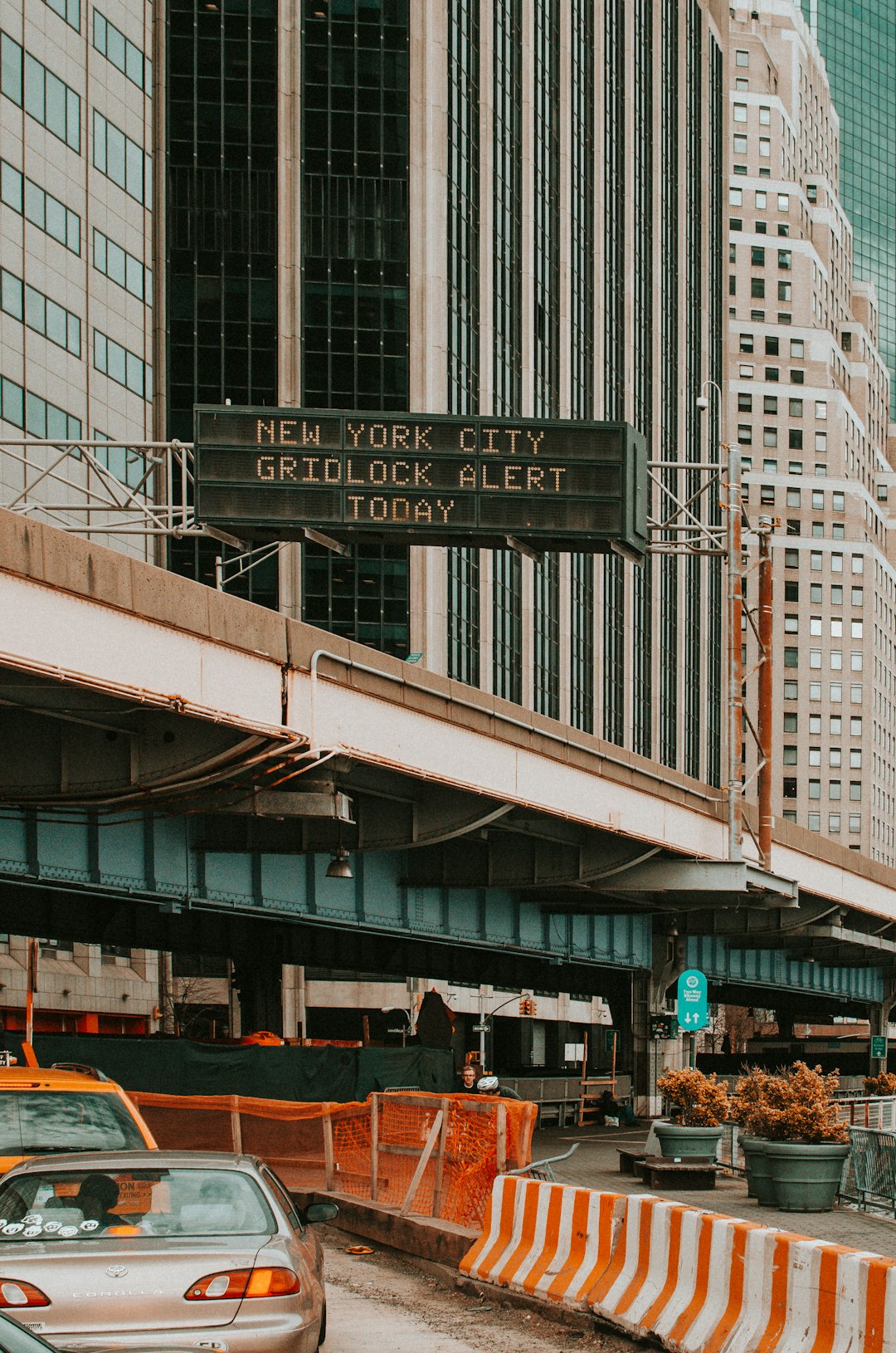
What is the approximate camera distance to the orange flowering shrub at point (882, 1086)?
4084cm

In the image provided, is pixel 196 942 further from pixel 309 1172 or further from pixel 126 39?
pixel 126 39

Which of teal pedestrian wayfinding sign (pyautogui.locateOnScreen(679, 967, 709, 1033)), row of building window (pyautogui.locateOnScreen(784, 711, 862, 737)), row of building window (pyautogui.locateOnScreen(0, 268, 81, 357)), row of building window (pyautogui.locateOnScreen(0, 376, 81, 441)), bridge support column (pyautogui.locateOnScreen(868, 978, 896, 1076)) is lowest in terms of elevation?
bridge support column (pyautogui.locateOnScreen(868, 978, 896, 1076))

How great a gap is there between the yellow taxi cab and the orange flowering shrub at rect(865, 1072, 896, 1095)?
99.5 feet

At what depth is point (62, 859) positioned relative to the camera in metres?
26.2

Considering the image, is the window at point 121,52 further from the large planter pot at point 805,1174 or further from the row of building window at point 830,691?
the row of building window at point 830,691

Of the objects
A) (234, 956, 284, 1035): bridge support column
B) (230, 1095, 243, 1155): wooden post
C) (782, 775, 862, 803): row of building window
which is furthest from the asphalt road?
(782, 775, 862, 803): row of building window

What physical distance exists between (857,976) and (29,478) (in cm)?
3539

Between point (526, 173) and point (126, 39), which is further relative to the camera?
point (526, 173)

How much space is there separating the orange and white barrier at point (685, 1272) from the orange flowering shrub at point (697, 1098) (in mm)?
12865

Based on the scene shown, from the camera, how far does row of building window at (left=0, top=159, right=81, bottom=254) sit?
5884cm

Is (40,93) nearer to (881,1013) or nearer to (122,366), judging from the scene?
(122,366)

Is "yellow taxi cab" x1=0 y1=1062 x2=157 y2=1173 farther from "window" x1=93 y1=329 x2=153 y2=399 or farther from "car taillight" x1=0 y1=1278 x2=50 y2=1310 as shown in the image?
"window" x1=93 y1=329 x2=153 y2=399

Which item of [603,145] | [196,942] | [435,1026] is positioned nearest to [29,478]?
[196,942]

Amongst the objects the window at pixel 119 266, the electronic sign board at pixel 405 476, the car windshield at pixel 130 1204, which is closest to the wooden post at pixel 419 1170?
the car windshield at pixel 130 1204
